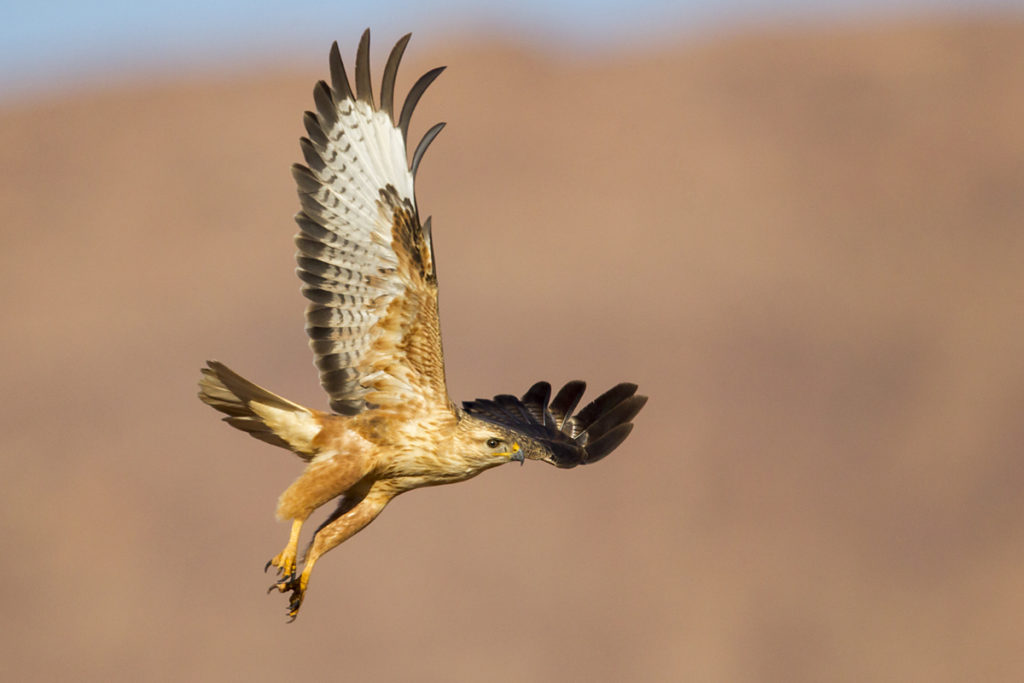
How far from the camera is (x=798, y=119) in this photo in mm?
48125

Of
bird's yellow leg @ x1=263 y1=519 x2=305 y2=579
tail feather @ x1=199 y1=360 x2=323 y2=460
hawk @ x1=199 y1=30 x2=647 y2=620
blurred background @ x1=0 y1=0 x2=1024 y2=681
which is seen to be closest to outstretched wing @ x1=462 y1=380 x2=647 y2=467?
hawk @ x1=199 y1=30 x2=647 y2=620

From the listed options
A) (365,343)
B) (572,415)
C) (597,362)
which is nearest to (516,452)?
(365,343)

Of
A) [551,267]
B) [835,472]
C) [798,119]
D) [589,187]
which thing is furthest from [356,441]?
[798,119]

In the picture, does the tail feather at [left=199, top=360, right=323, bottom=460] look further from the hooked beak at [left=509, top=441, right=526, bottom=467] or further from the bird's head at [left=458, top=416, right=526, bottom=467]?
the hooked beak at [left=509, top=441, right=526, bottom=467]

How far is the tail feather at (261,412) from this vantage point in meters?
8.64

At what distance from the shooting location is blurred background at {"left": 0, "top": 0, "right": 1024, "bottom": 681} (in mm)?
31484

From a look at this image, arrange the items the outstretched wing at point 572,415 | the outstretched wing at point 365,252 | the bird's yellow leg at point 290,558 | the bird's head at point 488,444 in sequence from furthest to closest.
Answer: the outstretched wing at point 572,415
the outstretched wing at point 365,252
the bird's head at point 488,444
the bird's yellow leg at point 290,558

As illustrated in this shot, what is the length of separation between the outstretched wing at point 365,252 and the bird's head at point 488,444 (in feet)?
1.24

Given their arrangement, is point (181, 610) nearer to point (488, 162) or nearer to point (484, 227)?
point (484, 227)

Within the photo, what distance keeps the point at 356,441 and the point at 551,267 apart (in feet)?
110

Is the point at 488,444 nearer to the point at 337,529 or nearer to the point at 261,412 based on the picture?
the point at 337,529

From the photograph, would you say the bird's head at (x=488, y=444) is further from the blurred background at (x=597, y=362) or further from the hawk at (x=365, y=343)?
the blurred background at (x=597, y=362)

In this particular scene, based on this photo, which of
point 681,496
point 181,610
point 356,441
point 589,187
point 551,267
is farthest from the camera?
point 589,187

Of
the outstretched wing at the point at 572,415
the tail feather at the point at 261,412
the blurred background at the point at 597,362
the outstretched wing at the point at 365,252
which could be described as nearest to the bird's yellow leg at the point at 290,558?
the tail feather at the point at 261,412
